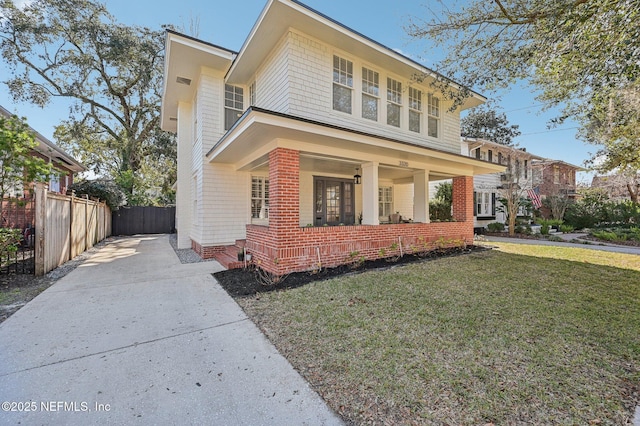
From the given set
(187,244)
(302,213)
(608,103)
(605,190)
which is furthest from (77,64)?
(605,190)

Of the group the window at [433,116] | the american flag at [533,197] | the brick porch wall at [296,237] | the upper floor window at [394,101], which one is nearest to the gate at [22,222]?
the brick porch wall at [296,237]

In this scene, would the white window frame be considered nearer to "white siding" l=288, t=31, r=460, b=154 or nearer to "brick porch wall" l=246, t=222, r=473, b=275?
"brick porch wall" l=246, t=222, r=473, b=275

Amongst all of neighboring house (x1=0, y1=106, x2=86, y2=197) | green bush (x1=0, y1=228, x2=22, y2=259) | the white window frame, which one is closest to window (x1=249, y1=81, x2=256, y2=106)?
the white window frame

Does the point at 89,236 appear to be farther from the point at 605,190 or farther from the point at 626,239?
the point at 605,190

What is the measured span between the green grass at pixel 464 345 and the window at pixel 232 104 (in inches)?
261

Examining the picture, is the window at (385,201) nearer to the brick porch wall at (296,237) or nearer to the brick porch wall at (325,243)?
the brick porch wall at (325,243)

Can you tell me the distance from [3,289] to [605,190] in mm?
34654

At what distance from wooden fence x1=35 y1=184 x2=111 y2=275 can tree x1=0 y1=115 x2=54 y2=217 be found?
42 centimetres

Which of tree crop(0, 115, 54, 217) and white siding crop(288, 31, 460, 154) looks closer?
tree crop(0, 115, 54, 217)

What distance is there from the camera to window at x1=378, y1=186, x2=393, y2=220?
12582mm

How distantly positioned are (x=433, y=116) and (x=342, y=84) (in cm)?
427

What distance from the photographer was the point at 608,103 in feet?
22.0

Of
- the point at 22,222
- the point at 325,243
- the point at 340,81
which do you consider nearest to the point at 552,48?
the point at 340,81

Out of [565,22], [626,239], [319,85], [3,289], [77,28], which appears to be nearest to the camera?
[565,22]
